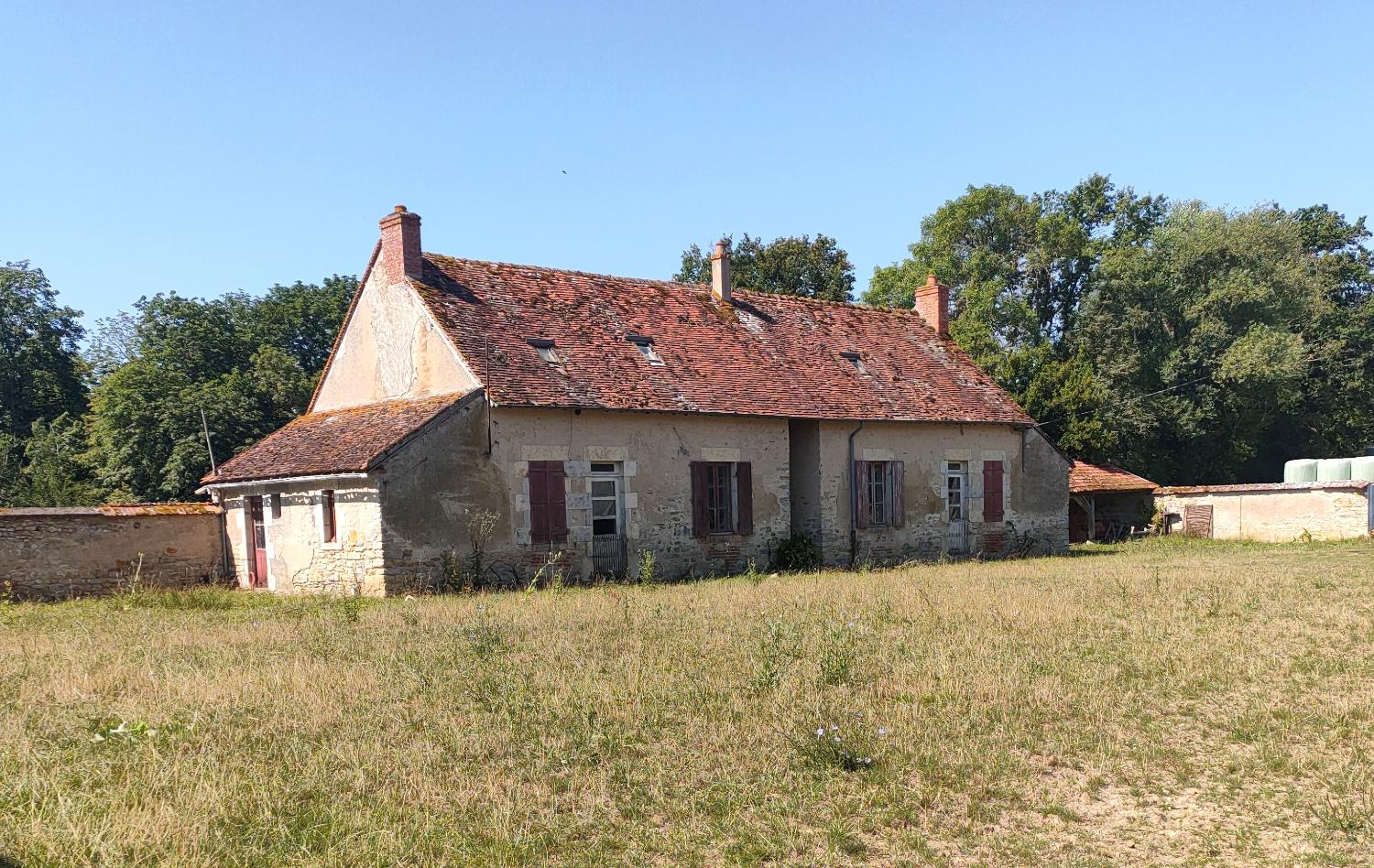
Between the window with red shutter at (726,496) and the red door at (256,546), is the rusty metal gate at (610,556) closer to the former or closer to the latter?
the window with red shutter at (726,496)

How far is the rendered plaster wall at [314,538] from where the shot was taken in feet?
53.9

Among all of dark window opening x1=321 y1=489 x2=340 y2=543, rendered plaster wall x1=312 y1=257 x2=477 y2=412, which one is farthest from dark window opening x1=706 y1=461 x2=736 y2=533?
dark window opening x1=321 y1=489 x2=340 y2=543

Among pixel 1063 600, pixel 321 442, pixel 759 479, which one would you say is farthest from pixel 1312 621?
pixel 321 442

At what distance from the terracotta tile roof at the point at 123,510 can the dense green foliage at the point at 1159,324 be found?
25.6 metres

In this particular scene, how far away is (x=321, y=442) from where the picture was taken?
→ 18375 mm

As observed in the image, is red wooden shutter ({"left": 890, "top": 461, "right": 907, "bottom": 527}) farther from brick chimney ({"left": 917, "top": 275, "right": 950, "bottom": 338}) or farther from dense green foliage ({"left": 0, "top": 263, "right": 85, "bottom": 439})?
dense green foliage ({"left": 0, "top": 263, "right": 85, "bottom": 439})

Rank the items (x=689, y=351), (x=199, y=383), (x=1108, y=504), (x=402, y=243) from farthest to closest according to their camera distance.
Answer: (x=199, y=383) < (x=1108, y=504) < (x=689, y=351) < (x=402, y=243)

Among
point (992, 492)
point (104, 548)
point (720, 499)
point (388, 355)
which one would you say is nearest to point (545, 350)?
point (388, 355)

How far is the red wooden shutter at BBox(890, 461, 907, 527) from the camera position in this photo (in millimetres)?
22281

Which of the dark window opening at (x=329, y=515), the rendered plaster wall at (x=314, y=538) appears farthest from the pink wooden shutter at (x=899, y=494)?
the dark window opening at (x=329, y=515)

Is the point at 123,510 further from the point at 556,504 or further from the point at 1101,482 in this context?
the point at 1101,482

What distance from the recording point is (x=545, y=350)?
1931cm

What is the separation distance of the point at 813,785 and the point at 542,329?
14742 millimetres

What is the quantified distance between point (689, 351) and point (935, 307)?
956cm
